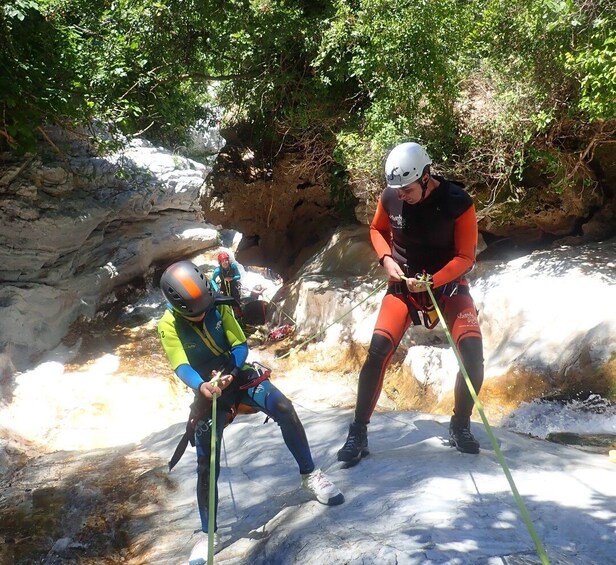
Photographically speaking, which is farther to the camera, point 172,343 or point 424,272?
point 424,272

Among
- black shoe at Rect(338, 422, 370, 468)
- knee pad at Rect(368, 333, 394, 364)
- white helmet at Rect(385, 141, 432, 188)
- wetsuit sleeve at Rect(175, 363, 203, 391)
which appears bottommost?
black shoe at Rect(338, 422, 370, 468)

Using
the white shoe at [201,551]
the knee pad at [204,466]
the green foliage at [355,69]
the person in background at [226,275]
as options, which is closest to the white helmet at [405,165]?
the knee pad at [204,466]

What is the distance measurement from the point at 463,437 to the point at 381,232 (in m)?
1.41

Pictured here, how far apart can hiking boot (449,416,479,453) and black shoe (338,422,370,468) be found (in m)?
0.55

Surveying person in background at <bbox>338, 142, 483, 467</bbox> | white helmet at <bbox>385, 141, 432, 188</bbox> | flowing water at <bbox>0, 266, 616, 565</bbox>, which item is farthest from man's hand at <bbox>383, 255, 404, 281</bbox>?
flowing water at <bbox>0, 266, 616, 565</bbox>

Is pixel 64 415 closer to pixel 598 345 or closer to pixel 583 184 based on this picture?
pixel 598 345

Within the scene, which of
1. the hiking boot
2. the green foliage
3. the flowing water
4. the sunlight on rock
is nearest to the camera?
the hiking boot

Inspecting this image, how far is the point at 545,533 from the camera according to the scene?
2.35 m

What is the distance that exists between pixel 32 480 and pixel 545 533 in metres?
4.91

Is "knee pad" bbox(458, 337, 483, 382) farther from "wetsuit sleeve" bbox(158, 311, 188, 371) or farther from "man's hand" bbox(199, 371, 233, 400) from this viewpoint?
"wetsuit sleeve" bbox(158, 311, 188, 371)

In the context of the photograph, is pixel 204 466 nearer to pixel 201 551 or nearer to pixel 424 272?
pixel 201 551

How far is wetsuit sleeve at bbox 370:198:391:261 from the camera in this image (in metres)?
3.58

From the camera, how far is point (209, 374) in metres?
3.35

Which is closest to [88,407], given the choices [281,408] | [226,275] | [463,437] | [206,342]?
[226,275]
